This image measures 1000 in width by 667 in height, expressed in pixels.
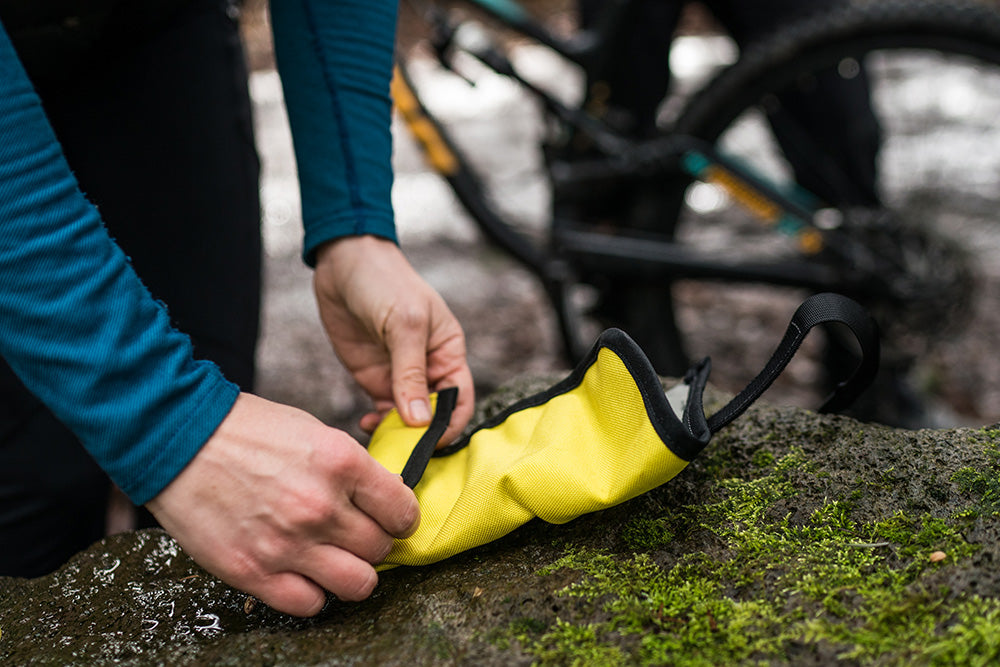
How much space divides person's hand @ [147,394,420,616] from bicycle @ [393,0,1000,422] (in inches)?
62.6

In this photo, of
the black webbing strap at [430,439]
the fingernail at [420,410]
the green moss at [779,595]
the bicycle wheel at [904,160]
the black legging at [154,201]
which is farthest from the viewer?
the bicycle wheel at [904,160]

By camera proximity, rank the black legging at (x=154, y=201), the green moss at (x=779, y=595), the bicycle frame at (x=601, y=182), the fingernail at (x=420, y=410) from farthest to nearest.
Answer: the bicycle frame at (x=601, y=182) → the black legging at (x=154, y=201) → the fingernail at (x=420, y=410) → the green moss at (x=779, y=595)

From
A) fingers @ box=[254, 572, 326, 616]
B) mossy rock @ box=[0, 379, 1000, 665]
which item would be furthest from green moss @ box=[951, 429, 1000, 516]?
fingers @ box=[254, 572, 326, 616]

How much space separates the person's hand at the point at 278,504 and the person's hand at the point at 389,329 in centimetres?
29

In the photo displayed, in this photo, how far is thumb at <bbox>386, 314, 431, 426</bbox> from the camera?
1.07 metres

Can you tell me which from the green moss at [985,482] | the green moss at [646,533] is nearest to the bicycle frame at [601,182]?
the green moss at [985,482]

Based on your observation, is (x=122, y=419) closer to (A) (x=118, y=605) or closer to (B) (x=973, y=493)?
(A) (x=118, y=605)

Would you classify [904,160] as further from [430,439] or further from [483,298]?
[430,439]

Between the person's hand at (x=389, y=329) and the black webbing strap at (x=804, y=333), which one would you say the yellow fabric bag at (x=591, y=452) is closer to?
the black webbing strap at (x=804, y=333)

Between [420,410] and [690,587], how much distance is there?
1.50 ft

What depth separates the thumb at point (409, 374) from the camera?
42.1 inches

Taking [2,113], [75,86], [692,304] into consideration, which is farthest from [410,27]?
[2,113]

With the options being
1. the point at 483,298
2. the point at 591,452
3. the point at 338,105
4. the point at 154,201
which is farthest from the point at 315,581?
the point at 483,298

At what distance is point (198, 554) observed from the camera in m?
0.75
